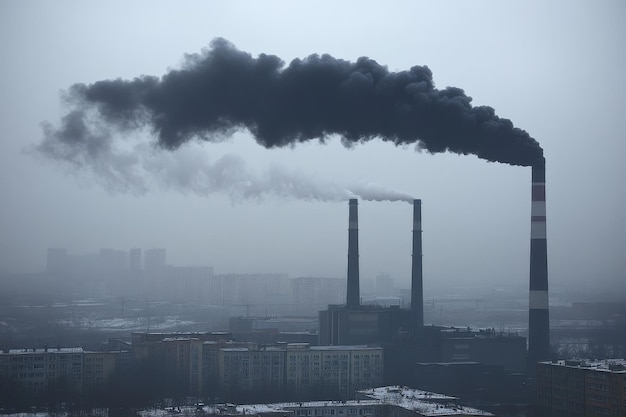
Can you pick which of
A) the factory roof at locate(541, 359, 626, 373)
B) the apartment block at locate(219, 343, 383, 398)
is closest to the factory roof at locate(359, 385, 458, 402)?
the factory roof at locate(541, 359, 626, 373)

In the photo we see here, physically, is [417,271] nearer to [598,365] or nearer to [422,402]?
[598,365]

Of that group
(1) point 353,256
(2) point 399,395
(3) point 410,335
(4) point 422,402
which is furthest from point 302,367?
(4) point 422,402

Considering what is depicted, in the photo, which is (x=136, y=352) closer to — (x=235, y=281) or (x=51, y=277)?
(x=51, y=277)

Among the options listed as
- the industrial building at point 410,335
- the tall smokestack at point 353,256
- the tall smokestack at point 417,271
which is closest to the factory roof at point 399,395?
the industrial building at point 410,335

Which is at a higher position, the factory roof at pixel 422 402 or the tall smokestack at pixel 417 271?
the tall smokestack at pixel 417 271

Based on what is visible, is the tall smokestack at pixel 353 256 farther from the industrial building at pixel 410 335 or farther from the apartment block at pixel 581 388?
the apartment block at pixel 581 388

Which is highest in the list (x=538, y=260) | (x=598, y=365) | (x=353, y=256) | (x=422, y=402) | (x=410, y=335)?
(x=353, y=256)
